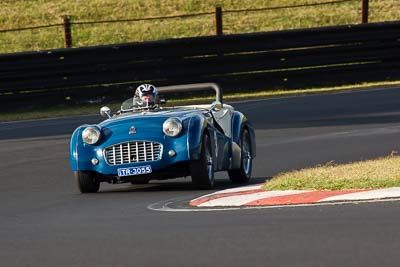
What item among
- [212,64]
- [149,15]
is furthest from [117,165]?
[149,15]

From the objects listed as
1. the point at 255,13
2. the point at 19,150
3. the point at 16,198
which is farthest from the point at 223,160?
the point at 255,13

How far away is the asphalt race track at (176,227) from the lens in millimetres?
6984

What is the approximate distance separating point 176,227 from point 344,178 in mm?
2589

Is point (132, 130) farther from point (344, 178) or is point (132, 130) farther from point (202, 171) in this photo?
point (344, 178)

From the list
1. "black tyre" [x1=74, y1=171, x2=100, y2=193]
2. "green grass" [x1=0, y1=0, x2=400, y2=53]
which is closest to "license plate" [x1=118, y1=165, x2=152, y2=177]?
"black tyre" [x1=74, y1=171, x2=100, y2=193]

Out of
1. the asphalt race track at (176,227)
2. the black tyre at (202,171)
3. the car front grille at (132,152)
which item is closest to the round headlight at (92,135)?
the car front grille at (132,152)

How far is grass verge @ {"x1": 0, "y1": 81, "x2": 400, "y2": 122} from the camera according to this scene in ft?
80.3

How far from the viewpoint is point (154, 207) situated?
1023cm

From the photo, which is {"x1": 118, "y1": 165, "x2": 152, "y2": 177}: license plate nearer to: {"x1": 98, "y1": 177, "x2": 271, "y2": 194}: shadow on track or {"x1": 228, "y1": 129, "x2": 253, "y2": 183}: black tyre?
{"x1": 98, "y1": 177, "x2": 271, "y2": 194}: shadow on track

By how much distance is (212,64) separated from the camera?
26.1 metres

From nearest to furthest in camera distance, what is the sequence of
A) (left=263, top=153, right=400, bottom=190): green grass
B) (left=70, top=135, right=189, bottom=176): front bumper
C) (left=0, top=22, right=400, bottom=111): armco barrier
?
(left=263, top=153, right=400, bottom=190): green grass → (left=70, top=135, right=189, bottom=176): front bumper → (left=0, top=22, right=400, bottom=111): armco barrier

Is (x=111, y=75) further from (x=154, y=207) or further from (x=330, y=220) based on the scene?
(x=330, y=220)

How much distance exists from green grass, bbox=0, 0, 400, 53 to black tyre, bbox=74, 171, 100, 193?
2235 cm

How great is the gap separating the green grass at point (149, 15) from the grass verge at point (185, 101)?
8663mm
